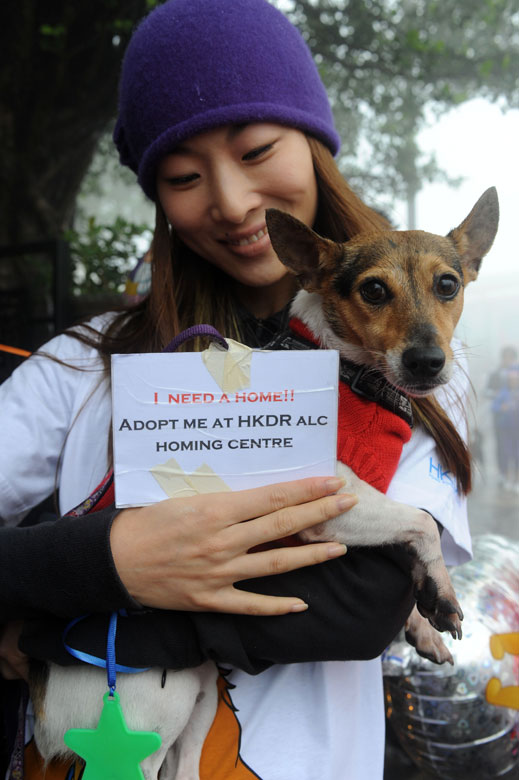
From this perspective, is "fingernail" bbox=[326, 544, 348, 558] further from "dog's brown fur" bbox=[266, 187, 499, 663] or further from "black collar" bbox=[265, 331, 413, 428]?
"black collar" bbox=[265, 331, 413, 428]

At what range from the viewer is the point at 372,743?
1.43 m

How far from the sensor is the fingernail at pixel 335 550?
119 centimetres

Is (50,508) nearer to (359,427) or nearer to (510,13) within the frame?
(359,427)

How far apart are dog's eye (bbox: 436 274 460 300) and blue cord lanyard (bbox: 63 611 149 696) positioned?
100 cm

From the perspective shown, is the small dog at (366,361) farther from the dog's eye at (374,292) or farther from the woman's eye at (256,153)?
the woman's eye at (256,153)

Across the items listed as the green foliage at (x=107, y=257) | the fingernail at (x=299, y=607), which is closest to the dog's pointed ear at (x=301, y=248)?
the fingernail at (x=299, y=607)

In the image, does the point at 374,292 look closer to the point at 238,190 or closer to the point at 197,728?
the point at 238,190

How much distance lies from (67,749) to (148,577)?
18.3 inches

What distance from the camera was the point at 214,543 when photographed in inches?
44.9

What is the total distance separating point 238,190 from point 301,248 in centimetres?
20

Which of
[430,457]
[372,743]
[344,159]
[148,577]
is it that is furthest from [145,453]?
[344,159]

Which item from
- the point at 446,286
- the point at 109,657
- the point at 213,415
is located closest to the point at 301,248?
the point at 446,286

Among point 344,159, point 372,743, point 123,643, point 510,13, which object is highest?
point 344,159

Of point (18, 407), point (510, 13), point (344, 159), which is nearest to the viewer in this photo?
point (18, 407)
